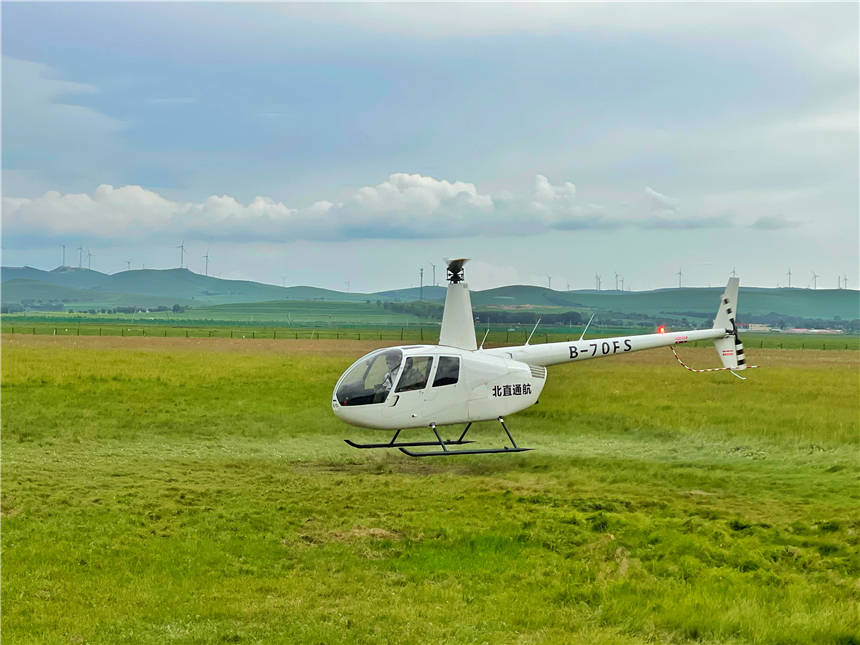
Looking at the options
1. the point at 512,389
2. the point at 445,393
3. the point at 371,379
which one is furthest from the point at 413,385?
the point at 512,389

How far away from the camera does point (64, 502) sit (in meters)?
16.7

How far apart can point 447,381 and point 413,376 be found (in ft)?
2.90

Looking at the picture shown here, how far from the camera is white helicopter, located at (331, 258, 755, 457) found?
61.0 feet

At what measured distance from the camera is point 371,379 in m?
18.7

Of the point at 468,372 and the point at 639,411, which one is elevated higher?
the point at 468,372

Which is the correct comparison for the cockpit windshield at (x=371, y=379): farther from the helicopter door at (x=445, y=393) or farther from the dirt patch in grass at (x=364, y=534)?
the dirt patch in grass at (x=364, y=534)

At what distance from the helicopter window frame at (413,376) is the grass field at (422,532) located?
2.33 meters

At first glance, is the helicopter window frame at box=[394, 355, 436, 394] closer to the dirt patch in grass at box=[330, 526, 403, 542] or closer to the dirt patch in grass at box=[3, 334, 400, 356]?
the dirt patch in grass at box=[330, 526, 403, 542]

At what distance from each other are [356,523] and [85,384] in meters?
23.4

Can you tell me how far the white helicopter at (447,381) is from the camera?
1859 centimetres

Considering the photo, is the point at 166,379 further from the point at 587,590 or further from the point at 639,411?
the point at 587,590

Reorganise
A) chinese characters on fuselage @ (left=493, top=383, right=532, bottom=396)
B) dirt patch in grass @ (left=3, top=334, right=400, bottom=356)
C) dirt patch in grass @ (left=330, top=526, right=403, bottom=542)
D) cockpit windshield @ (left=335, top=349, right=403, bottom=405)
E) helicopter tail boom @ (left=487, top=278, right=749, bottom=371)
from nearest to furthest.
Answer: dirt patch in grass @ (left=330, top=526, right=403, bottom=542), cockpit windshield @ (left=335, top=349, right=403, bottom=405), chinese characters on fuselage @ (left=493, top=383, right=532, bottom=396), helicopter tail boom @ (left=487, top=278, right=749, bottom=371), dirt patch in grass @ (left=3, top=334, right=400, bottom=356)

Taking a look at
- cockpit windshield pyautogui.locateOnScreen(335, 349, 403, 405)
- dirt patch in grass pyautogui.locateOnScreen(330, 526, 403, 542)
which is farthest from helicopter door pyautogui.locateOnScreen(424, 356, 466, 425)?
dirt patch in grass pyautogui.locateOnScreen(330, 526, 403, 542)

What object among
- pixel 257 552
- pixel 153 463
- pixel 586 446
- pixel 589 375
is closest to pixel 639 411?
pixel 586 446
